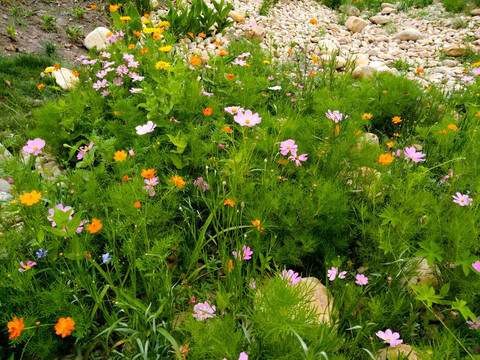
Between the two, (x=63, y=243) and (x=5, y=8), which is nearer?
(x=63, y=243)

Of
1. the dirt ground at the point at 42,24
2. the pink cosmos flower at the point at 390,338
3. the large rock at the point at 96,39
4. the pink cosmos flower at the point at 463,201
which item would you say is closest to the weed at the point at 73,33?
the dirt ground at the point at 42,24

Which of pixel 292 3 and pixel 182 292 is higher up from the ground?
pixel 292 3

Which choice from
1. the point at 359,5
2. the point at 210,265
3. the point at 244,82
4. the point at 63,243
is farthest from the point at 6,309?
the point at 359,5

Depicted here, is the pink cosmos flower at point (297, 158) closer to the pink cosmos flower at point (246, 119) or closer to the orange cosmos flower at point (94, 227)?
the pink cosmos flower at point (246, 119)

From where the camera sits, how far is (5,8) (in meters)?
4.34

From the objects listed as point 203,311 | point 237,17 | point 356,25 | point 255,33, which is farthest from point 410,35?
point 203,311

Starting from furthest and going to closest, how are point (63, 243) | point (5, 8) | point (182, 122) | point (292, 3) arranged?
point (292, 3) → point (5, 8) → point (182, 122) → point (63, 243)

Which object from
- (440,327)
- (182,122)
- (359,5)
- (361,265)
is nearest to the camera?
(440,327)

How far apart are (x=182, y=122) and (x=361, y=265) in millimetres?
1442

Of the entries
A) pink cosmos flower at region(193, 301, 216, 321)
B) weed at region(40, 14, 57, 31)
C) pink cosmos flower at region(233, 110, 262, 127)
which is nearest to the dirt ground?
weed at region(40, 14, 57, 31)

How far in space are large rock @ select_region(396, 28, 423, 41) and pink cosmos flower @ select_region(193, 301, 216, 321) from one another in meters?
6.03

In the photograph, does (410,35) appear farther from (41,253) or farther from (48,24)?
(41,253)

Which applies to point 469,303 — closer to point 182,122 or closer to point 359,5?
point 182,122

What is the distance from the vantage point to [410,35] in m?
5.92
